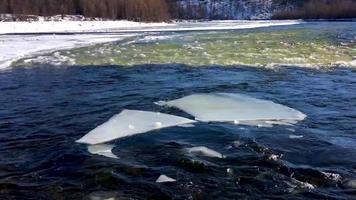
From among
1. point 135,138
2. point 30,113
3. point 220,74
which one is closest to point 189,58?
point 220,74

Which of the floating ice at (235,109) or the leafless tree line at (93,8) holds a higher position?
the leafless tree line at (93,8)

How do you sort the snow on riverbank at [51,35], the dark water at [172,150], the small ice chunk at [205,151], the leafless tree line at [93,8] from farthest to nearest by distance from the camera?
the leafless tree line at [93,8] < the snow on riverbank at [51,35] < the small ice chunk at [205,151] < the dark water at [172,150]

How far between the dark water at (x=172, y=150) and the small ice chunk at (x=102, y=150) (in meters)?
0.11

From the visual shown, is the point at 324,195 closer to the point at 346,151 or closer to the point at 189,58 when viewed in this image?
the point at 346,151

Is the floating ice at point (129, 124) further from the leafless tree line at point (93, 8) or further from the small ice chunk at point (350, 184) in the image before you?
the leafless tree line at point (93, 8)

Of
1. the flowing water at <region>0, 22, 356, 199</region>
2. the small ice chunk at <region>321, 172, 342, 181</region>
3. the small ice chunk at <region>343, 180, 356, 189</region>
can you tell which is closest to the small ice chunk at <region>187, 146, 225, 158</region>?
the flowing water at <region>0, 22, 356, 199</region>

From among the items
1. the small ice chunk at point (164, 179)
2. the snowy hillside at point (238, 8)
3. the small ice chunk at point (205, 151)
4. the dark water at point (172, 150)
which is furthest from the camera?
the snowy hillside at point (238, 8)

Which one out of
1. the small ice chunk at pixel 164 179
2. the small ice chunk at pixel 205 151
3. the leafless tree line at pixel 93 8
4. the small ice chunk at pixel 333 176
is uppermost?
the leafless tree line at pixel 93 8

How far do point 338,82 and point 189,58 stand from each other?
6661mm

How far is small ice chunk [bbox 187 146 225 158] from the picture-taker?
6302 mm

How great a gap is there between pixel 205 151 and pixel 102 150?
52.5 inches

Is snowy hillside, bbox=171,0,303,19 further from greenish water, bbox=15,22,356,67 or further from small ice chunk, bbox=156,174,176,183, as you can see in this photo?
small ice chunk, bbox=156,174,176,183

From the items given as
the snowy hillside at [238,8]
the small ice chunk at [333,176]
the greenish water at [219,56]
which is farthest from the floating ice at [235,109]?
the snowy hillside at [238,8]

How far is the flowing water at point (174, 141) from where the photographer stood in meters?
5.21
